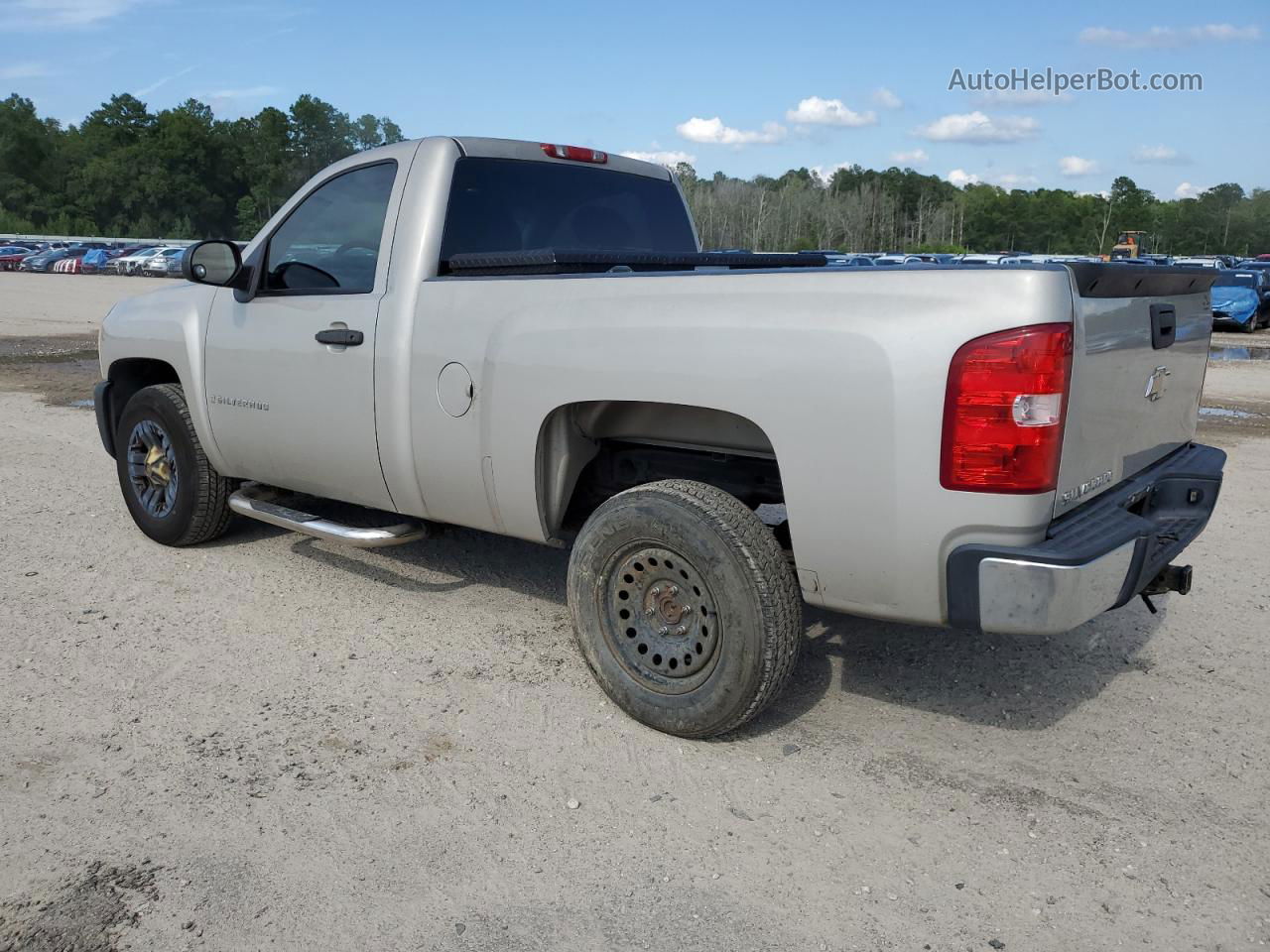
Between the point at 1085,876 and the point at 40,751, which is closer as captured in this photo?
the point at 1085,876

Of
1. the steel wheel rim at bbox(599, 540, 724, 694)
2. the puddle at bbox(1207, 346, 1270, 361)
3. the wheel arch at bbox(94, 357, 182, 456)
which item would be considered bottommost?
the puddle at bbox(1207, 346, 1270, 361)

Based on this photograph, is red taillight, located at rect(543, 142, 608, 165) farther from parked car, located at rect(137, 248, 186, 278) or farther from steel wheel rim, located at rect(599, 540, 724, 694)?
parked car, located at rect(137, 248, 186, 278)

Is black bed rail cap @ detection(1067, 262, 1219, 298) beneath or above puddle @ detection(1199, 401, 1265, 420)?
above

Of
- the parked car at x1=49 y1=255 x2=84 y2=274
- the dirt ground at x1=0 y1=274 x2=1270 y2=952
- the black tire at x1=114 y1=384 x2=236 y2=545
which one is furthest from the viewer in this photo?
the parked car at x1=49 y1=255 x2=84 y2=274

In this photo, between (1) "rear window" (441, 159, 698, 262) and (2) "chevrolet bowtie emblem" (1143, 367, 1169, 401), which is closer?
(2) "chevrolet bowtie emblem" (1143, 367, 1169, 401)

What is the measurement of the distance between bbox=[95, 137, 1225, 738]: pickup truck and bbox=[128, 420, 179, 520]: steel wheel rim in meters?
0.09

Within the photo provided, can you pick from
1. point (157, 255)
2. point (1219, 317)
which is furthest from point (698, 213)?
point (1219, 317)

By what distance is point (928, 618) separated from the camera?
3.21m

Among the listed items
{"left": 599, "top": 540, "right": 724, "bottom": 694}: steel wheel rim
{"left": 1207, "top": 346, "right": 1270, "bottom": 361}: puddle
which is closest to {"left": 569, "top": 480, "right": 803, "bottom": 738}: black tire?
{"left": 599, "top": 540, "right": 724, "bottom": 694}: steel wheel rim

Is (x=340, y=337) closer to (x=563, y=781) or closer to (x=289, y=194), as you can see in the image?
(x=563, y=781)

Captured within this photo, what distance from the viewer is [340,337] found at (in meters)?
4.52

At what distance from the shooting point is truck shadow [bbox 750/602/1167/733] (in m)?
4.05

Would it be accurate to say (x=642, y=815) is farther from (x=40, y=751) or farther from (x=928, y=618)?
(x=40, y=751)

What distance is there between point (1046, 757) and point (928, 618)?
869 millimetres
